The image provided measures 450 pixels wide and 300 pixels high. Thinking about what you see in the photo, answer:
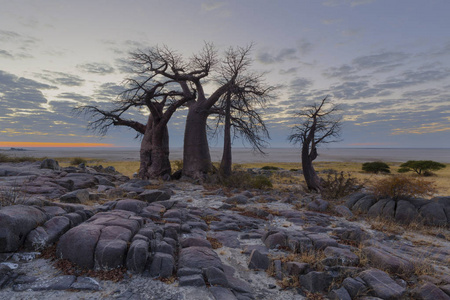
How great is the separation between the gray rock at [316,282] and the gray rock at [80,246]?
11.5 feet

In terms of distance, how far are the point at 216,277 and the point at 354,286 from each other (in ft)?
7.01

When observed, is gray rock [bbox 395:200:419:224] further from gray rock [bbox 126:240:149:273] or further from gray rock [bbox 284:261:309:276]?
gray rock [bbox 126:240:149:273]

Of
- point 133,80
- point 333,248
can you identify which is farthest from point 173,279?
point 133,80

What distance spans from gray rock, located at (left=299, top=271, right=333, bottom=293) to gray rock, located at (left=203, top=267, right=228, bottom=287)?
1.30 meters

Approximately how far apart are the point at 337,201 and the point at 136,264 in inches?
392

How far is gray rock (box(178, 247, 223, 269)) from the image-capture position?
4.54 m

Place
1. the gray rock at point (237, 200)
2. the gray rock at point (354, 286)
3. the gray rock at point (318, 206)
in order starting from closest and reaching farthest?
the gray rock at point (354, 286) → the gray rock at point (318, 206) → the gray rock at point (237, 200)

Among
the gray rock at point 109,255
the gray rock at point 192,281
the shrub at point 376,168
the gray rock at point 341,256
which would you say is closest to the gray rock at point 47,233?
the gray rock at point 109,255

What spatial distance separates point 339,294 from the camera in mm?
3961

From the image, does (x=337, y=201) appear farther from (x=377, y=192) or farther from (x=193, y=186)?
(x=193, y=186)

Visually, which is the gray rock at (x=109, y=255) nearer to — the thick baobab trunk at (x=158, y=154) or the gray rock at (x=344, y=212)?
the gray rock at (x=344, y=212)

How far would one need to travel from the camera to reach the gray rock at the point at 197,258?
14.9 feet

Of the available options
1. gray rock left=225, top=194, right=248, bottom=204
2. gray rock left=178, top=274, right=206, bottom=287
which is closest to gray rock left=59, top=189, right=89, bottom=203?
gray rock left=225, top=194, right=248, bottom=204

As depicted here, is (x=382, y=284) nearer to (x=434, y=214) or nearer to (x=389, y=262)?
(x=389, y=262)
